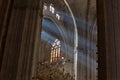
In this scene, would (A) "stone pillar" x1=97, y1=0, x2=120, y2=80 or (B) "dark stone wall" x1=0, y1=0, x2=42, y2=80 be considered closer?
(A) "stone pillar" x1=97, y1=0, x2=120, y2=80

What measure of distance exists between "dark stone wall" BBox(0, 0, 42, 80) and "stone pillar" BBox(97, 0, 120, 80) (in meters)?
2.30

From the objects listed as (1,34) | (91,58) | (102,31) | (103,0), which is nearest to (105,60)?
(102,31)

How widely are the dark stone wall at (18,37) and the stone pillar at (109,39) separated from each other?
230cm

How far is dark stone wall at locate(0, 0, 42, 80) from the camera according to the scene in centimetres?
616

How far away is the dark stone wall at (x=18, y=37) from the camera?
616 cm

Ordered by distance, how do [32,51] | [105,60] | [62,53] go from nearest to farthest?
[105,60], [32,51], [62,53]

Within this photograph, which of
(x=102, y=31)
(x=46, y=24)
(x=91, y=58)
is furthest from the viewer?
(x=46, y=24)

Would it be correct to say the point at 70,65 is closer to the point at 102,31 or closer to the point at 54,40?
the point at 54,40

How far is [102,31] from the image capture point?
4.88 m

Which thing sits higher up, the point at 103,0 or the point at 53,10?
the point at 53,10

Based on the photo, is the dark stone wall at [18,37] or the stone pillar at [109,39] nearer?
the stone pillar at [109,39]

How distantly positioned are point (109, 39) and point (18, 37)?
9.65 ft

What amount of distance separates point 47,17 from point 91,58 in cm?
489

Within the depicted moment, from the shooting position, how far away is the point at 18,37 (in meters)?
6.73
